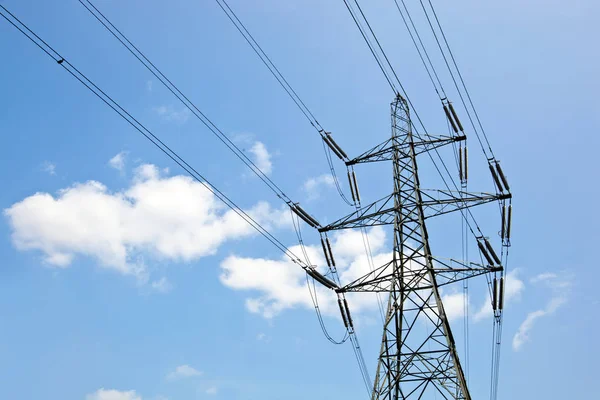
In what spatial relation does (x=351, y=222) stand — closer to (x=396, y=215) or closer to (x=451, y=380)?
(x=396, y=215)

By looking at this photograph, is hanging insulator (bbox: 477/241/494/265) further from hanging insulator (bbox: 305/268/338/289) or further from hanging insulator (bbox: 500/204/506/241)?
hanging insulator (bbox: 305/268/338/289)

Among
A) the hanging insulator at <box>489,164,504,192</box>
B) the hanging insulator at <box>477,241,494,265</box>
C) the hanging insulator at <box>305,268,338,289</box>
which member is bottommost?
the hanging insulator at <box>305,268,338,289</box>

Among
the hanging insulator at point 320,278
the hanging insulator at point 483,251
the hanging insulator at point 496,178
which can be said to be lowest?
the hanging insulator at point 320,278

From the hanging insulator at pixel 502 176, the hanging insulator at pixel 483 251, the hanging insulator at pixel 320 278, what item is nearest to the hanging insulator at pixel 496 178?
the hanging insulator at pixel 502 176

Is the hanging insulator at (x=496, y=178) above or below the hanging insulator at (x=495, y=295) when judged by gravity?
above

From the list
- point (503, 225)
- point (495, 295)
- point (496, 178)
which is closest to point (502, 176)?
point (496, 178)

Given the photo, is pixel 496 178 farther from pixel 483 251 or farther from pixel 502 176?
pixel 483 251

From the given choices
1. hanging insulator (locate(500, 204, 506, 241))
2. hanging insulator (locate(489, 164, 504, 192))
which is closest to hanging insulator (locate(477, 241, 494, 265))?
hanging insulator (locate(500, 204, 506, 241))

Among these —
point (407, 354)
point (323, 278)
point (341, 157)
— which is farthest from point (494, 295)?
point (341, 157)

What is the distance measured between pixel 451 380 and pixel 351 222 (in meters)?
7.28

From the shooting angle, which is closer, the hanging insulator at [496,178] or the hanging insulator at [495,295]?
the hanging insulator at [495,295]

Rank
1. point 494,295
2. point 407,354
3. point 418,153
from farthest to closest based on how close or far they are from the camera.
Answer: point 418,153 < point 494,295 < point 407,354

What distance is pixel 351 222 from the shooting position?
21.3m

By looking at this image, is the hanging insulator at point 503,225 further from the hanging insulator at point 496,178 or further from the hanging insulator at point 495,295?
the hanging insulator at point 495,295
